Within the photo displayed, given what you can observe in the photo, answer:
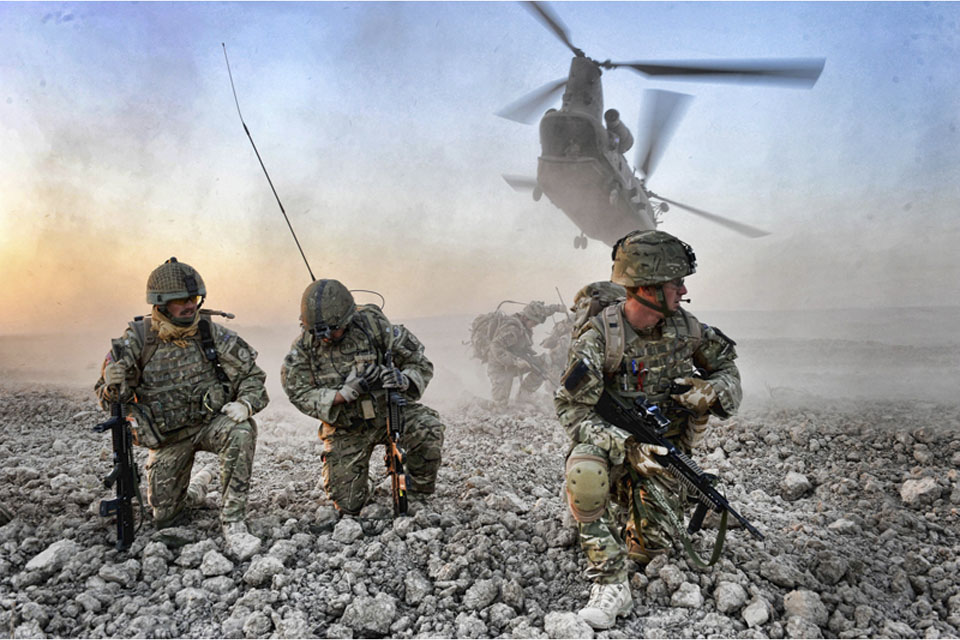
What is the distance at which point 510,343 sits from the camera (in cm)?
990

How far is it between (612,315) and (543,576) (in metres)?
1.58

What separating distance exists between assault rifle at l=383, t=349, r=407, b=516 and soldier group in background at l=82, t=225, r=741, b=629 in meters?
0.03

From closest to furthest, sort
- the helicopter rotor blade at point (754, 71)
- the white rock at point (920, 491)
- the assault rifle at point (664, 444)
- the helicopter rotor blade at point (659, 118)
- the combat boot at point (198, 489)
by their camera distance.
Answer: the assault rifle at point (664, 444)
the white rock at point (920, 491)
the combat boot at point (198, 489)
the helicopter rotor blade at point (754, 71)
the helicopter rotor blade at point (659, 118)

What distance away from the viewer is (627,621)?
282 cm

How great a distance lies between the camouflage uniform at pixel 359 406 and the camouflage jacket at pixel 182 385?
0.94 feet

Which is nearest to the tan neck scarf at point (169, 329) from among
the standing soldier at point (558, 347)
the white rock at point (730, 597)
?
the white rock at point (730, 597)

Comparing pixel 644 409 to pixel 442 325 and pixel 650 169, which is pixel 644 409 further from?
pixel 442 325

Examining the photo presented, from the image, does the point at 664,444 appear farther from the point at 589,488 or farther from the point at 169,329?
the point at 169,329

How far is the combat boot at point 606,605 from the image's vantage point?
108 inches

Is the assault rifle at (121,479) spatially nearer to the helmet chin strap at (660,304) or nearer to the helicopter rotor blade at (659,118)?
the helmet chin strap at (660,304)

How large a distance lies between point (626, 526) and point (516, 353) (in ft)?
21.0

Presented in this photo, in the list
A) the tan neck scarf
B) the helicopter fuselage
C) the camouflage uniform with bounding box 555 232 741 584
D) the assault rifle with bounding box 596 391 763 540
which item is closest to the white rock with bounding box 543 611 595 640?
the camouflage uniform with bounding box 555 232 741 584

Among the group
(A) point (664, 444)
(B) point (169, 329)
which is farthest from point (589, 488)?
(B) point (169, 329)

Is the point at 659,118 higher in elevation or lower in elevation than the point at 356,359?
higher
